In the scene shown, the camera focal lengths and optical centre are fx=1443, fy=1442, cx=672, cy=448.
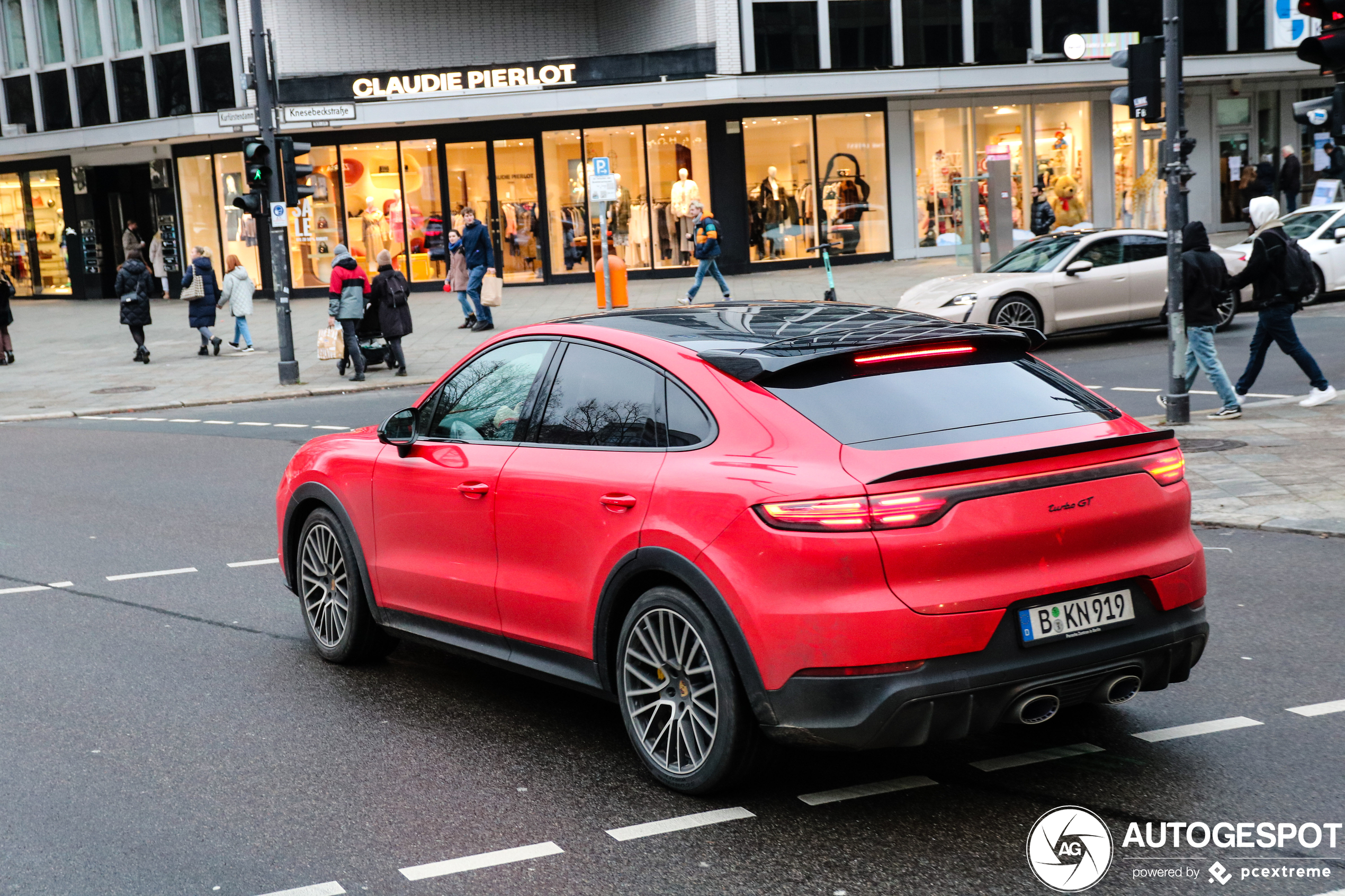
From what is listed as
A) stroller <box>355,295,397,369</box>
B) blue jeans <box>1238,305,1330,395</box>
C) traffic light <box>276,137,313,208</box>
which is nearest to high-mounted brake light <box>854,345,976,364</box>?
blue jeans <box>1238,305,1330,395</box>

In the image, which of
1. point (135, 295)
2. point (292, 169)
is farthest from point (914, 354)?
point (135, 295)

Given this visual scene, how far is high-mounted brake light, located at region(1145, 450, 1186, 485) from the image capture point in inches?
183

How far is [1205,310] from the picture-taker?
40.5ft

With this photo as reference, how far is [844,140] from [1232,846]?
3054 centimetres

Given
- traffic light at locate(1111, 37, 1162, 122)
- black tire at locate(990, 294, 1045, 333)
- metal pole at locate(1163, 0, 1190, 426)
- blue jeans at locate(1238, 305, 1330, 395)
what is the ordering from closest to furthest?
metal pole at locate(1163, 0, 1190, 426) → traffic light at locate(1111, 37, 1162, 122) → blue jeans at locate(1238, 305, 1330, 395) → black tire at locate(990, 294, 1045, 333)

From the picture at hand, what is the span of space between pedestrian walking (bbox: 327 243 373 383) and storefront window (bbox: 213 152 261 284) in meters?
15.3

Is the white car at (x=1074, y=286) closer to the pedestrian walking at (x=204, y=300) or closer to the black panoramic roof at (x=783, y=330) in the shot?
the pedestrian walking at (x=204, y=300)

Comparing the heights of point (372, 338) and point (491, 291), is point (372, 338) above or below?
below

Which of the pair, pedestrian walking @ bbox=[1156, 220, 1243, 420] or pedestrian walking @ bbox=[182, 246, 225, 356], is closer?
pedestrian walking @ bbox=[1156, 220, 1243, 420]

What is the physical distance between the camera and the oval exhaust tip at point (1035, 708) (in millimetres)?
4281

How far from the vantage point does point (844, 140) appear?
33438mm

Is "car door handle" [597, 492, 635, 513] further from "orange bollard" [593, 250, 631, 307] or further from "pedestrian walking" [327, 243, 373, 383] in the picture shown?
"orange bollard" [593, 250, 631, 307]

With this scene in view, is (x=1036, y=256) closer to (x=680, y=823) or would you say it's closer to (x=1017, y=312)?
(x=1017, y=312)

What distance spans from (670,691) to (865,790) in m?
0.72
